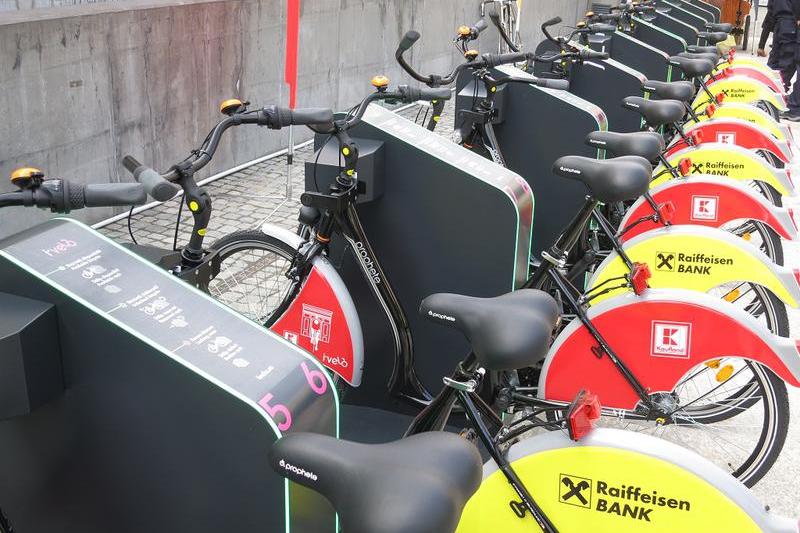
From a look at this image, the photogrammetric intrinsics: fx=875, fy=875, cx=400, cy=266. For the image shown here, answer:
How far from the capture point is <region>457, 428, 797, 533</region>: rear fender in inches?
86.0

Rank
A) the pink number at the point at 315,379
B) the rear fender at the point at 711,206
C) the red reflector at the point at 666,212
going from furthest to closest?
the rear fender at the point at 711,206, the red reflector at the point at 666,212, the pink number at the point at 315,379

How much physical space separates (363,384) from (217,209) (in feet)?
10.3

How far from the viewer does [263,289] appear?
4.16m

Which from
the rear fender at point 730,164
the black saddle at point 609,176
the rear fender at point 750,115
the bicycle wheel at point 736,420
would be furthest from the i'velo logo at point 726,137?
the black saddle at point 609,176

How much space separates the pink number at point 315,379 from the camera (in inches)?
75.5

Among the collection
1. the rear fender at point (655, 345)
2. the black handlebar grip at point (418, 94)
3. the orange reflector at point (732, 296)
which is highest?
the black handlebar grip at point (418, 94)

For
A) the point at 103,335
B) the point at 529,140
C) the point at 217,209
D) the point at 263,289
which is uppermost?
the point at 103,335

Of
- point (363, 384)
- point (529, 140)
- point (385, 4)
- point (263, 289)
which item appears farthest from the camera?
point (385, 4)

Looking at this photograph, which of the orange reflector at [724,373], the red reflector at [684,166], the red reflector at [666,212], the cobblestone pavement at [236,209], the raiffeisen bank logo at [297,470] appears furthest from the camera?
the cobblestone pavement at [236,209]

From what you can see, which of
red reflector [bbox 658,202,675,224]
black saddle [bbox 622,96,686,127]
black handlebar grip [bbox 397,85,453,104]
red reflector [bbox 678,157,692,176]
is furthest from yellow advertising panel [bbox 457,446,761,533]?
black saddle [bbox 622,96,686,127]

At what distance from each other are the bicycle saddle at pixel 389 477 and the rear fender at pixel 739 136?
461 cm

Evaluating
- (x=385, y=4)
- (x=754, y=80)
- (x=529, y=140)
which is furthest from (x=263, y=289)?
(x=385, y=4)

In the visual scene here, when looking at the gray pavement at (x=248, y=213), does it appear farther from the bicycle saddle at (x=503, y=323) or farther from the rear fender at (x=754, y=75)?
the bicycle saddle at (x=503, y=323)

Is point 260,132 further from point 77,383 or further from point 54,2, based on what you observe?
point 77,383
